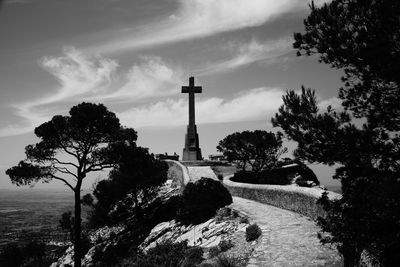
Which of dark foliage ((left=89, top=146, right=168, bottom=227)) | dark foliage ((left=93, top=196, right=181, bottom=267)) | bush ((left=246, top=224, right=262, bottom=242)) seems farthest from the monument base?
bush ((left=246, top=224, right=262, bottom=242))

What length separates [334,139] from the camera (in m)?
8.34

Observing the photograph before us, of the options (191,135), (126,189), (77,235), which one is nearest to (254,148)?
(191,135)

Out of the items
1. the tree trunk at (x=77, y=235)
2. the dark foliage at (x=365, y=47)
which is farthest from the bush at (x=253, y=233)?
the tree trunk at (x=77, y=235)

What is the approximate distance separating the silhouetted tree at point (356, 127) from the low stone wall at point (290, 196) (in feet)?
13.3

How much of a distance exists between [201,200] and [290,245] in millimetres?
9404

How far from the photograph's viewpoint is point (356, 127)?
8.16 m

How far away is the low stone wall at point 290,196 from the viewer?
14.3 m

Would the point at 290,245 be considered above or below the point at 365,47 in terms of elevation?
below

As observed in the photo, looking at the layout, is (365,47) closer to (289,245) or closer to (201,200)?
(289,245)

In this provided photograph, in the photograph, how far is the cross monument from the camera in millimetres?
43375

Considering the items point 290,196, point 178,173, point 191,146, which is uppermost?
point 191,146

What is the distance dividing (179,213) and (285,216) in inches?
311

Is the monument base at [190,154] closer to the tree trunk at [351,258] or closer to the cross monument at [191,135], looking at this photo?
the cross monument at [191,135]

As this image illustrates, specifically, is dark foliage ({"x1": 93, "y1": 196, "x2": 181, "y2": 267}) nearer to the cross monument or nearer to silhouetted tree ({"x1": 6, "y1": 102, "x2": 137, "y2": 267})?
silhouetted tree ({"x1": 6, "y1": 102, "x2": 137, "y2": 267})
